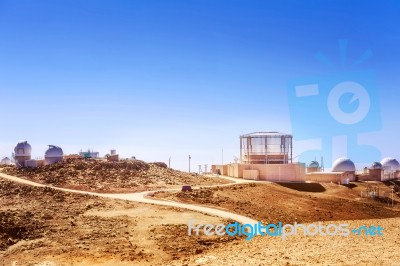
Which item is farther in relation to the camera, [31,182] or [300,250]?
[31,182]

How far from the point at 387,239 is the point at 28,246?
23.5m

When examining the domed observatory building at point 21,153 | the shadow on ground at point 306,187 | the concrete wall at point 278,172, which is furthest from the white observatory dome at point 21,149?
the shadow on ground at point 306,187

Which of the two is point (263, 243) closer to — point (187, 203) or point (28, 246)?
point (187, 203)

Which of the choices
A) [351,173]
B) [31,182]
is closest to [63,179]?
[31,182]

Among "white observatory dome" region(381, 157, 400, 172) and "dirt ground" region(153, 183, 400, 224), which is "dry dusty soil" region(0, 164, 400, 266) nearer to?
"dirt ground" region(153, 183, 400, 224)

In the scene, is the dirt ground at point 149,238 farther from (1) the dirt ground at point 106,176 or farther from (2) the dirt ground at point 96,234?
(1) the dirt ground at point 106,176

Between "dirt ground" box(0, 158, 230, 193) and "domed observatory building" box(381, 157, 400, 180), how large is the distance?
121 ft

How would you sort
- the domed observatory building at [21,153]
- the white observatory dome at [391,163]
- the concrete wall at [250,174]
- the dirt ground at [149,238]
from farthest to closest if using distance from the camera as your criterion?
the white observatory dome at [391,163] → the concrete wall at [250,174] → the domed observatory building at [21,153] → the dirt ground at [149,238]

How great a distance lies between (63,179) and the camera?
40.7m

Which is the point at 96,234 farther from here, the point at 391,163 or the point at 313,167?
the point at 391,163

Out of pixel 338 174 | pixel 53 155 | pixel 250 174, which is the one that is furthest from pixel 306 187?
pixel 53 155

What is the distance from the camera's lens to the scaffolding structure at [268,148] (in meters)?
57.1

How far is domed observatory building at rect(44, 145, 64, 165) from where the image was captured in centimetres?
5025

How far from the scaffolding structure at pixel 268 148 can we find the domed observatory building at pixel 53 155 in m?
28.0
